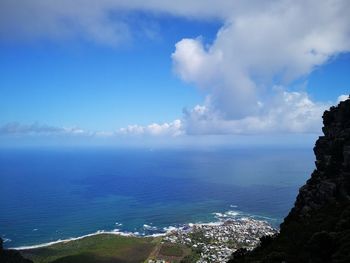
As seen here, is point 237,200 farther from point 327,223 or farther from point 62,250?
point 327,223

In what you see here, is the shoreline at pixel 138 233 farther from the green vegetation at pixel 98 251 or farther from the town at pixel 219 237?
the green vegetation at pixel 98 251

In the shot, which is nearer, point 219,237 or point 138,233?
point 219,237

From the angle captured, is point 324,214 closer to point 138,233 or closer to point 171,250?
point 171,250

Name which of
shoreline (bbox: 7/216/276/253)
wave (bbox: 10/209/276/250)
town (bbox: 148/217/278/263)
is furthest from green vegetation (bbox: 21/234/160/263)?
town (bbox: 148/217/278/263)

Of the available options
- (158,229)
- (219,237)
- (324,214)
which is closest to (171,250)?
(219,237)

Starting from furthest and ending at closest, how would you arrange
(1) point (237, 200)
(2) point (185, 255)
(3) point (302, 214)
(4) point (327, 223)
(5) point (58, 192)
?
(5) point (58, 192), (1) point (237, 200), (2) point (185, 255), (3) point (302, 214), (4) point (327, 223)

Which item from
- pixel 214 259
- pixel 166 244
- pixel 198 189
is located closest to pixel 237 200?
pixel 198 189
